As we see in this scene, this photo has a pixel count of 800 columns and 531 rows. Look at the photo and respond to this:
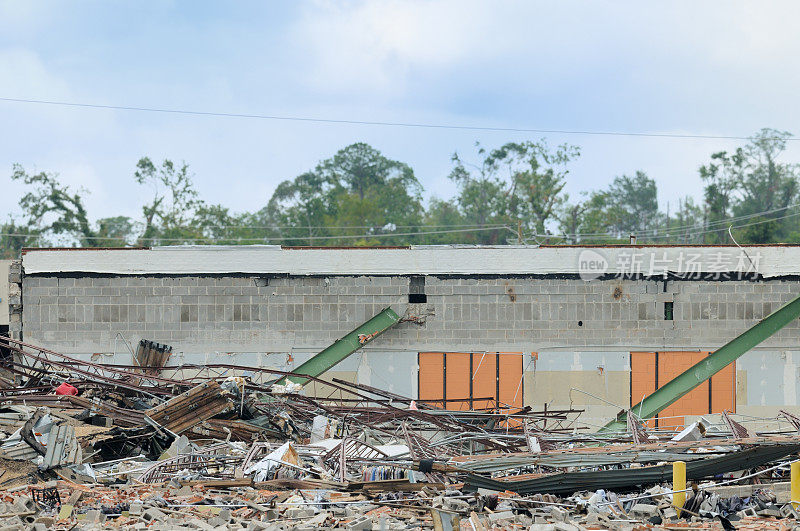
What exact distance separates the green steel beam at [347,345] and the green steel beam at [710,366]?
228 inches

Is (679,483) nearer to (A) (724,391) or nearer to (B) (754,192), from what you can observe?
(A) (724,391)

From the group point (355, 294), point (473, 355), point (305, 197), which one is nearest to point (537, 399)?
point (473, 355)

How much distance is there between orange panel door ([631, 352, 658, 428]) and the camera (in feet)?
67.5

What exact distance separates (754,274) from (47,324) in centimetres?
1787

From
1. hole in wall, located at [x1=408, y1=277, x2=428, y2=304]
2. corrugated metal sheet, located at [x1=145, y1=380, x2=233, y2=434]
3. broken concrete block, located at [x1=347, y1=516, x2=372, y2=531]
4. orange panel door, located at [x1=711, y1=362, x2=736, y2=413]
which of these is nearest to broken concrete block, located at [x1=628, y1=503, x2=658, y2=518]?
broken concrete block, located at [x1=347, y1=516, x2=372, y2=531]

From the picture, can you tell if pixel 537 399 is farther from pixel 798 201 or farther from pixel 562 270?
pixel 798 201

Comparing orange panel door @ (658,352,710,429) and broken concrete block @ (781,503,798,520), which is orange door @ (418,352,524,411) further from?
broken concrete block @ (781,503,798,520)

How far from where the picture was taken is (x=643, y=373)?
67.6 ft

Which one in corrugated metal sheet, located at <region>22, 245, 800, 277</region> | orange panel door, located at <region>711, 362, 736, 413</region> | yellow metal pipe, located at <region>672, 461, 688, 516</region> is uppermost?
corrugated metal sheet, located at <region>22, 245, 800, 277</region>

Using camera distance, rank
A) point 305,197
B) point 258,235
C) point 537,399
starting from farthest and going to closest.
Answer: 1. point 305,197
2. point 258,235
3. point 537,399

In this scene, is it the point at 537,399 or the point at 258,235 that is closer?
the point at 537,399

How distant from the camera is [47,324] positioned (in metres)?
20.7

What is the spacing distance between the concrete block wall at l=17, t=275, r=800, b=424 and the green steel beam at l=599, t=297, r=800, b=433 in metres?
2.72

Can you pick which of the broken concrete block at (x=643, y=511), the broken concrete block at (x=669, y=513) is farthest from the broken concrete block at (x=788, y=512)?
the broken concrete block at (x=643, y=511)
